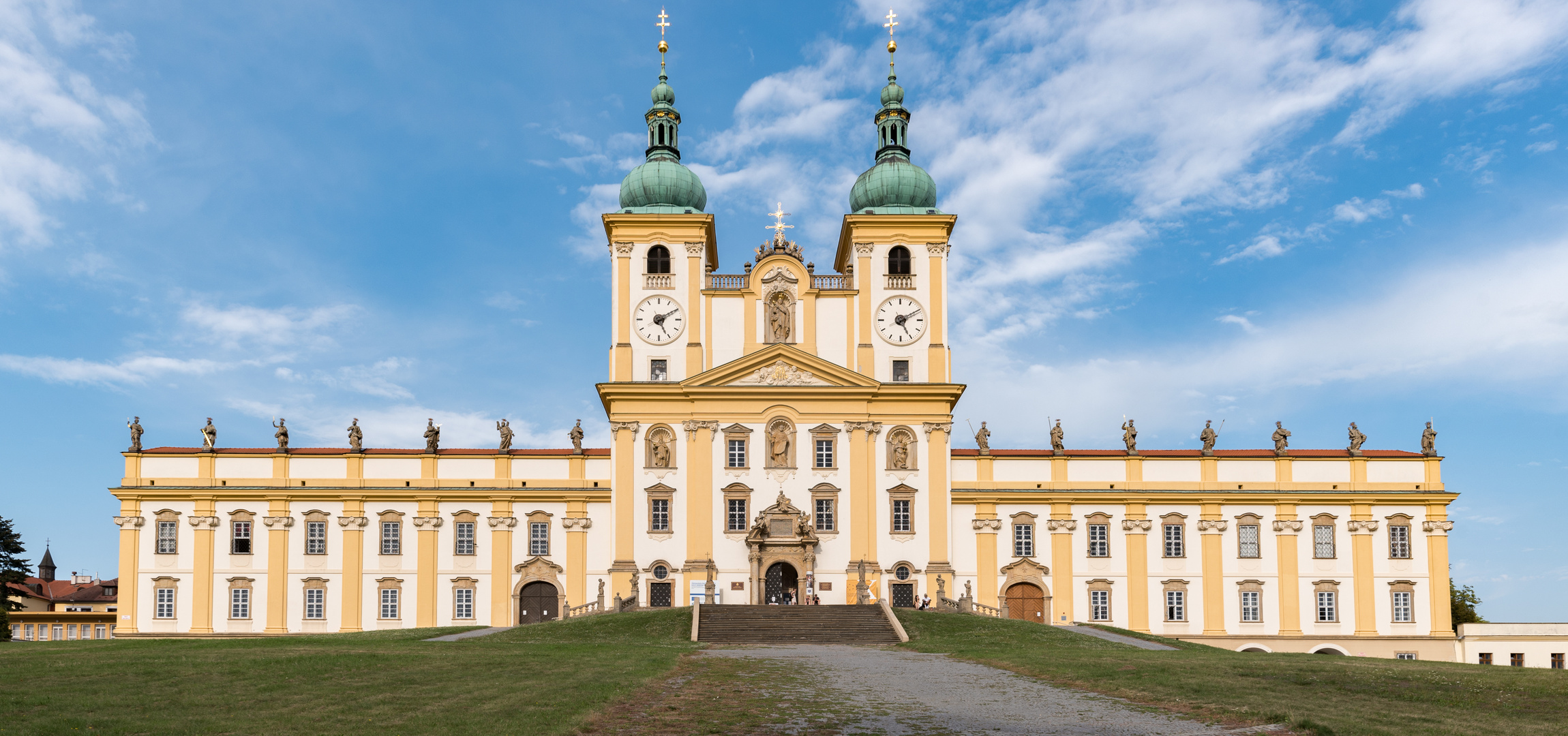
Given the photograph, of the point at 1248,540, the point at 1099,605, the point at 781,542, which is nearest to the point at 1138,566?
the point at 1099,605

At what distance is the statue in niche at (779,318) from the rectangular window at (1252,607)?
859 inches

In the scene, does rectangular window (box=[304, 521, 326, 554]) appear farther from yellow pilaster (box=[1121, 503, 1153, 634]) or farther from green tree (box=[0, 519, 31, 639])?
yellow pilaster (box=[1121, 503, 1153, 634])

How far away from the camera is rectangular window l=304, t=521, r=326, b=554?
53438 millimetres

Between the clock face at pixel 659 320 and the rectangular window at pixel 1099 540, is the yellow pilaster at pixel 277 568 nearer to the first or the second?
the clock face at pixel 659 320

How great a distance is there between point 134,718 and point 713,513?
35.0 m

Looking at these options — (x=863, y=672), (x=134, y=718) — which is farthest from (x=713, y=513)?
(x=134, y=718)

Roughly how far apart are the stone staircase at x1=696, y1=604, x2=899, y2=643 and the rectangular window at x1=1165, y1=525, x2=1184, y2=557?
16.5 m

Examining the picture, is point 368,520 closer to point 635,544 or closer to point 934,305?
point 635,544

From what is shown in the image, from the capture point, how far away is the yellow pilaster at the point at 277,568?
52.6 meters

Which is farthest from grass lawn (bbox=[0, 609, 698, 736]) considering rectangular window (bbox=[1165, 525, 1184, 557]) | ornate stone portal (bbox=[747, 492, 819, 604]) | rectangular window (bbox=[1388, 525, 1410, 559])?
rectangular window (bbox=[1388, 525, 1410, 559])

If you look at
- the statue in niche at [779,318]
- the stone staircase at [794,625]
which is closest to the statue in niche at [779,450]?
the statue in niche at [779,318]


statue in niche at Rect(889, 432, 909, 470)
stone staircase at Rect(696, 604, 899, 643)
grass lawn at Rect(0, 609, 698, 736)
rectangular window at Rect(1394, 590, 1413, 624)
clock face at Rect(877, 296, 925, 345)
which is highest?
clock face at Rect(877, 296, 925, 345)

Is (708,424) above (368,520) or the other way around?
above

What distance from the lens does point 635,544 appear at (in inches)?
1997
